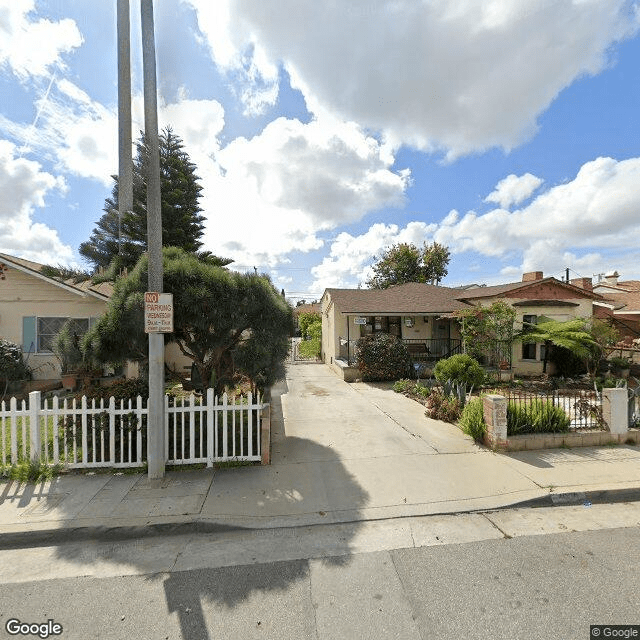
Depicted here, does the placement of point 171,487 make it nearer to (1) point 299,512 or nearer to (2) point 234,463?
(2) point 234,463

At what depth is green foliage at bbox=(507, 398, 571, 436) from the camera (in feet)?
20.0

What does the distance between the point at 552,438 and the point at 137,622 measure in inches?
257

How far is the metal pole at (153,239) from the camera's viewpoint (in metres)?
4.62

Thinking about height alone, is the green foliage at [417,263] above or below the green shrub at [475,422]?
above

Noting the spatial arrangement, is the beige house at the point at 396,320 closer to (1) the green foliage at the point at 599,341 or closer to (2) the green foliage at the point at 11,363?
(1) the green foliage at the point at 599,341

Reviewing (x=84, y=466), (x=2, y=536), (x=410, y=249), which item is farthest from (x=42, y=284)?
(x=410, y=249)

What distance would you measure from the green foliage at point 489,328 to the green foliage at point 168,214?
10634 mm

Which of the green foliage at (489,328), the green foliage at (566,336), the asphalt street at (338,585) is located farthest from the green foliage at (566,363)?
the asphalt street at (338,585)

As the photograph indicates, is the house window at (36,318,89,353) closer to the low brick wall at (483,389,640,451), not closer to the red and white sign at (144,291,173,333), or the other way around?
the red and white sign at (144,291,173,333)

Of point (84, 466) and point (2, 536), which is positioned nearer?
Answer: point (2, 536)

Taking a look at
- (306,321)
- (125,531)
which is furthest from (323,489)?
(306,321)

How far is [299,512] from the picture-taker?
4.02 metres

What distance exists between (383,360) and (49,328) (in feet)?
37.0

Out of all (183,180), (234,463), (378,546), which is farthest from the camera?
(183,180)
